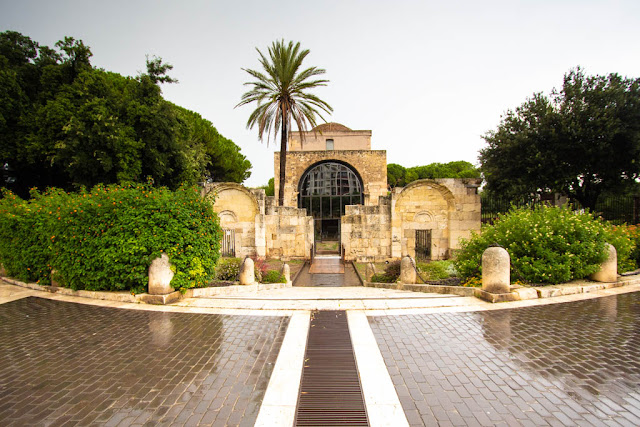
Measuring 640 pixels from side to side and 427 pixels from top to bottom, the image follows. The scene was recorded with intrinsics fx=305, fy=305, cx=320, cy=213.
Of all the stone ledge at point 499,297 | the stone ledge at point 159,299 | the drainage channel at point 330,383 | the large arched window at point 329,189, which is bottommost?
the drainage channel at point 330,383

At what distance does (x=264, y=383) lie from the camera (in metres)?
3.34

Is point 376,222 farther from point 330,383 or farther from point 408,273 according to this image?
point 330,383

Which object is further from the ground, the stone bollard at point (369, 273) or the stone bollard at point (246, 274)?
the stone bollard at point (246, 274)

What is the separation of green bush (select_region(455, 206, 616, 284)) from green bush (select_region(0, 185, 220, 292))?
6677 millimetres

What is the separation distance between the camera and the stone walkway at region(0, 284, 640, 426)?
112 inches

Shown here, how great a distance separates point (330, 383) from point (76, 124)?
17362 mm

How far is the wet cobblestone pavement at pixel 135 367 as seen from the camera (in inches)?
113

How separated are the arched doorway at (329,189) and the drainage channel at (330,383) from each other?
26.6m

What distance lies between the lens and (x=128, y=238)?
6441 mm

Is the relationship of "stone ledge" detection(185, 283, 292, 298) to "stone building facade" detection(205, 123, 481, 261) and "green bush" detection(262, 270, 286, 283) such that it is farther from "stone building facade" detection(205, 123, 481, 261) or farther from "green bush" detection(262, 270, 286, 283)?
"stone building facade" detection(205, 123, 481, 261)

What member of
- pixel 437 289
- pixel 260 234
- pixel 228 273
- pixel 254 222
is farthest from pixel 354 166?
pixel 437 289

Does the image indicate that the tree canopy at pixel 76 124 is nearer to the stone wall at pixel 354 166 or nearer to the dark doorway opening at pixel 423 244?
the stone wall at pixel 354 166

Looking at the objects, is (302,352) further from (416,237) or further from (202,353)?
(416,237)

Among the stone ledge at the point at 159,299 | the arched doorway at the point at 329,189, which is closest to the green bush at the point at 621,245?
the stone ledge at the point at 159,299
